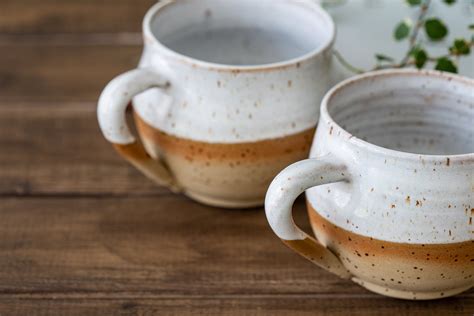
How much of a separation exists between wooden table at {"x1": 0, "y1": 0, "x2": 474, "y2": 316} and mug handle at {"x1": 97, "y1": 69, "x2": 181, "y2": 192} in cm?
7

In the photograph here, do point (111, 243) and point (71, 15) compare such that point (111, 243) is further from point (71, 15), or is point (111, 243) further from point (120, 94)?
point (71, 15)

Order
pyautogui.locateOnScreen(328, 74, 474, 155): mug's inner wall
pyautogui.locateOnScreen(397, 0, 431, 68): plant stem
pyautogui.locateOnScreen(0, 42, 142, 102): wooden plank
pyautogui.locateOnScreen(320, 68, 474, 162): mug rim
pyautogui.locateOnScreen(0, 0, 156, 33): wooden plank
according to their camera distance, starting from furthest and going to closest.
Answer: pyautogui.locateOnScreen(0, 0, 156, 33): wooden plank → pyautogui.locateOnScreen(0, 42, 142, 102): wooden plank → pyautogui.locateOnScreen(397, 0, 431, 68): plant stem → pyautogui.locateOnScreen(328, 74, 474, 155): mug's inner wall → pyautogui.locateOnScreen(320, 68, 474, 162): mug rim

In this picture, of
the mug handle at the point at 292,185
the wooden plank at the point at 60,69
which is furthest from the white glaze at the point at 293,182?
the wooden plank at the point at 60,69

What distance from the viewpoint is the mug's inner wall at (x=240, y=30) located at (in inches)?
29.8

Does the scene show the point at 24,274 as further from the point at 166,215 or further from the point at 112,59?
the point at 112,59

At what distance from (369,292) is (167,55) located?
0.25 metres

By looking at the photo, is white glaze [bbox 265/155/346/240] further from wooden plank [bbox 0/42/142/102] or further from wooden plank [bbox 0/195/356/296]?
wooden plank [bbox 0/42/142/102]

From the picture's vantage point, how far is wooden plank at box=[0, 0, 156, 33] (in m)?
1.09

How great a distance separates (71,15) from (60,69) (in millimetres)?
169

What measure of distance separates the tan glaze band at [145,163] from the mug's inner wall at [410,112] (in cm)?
17

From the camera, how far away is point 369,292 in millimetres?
626

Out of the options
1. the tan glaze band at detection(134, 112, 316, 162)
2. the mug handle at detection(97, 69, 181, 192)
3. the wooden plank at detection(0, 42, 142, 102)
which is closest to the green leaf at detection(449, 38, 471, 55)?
the tan glaze band at detection(134, 112, 316, 162)

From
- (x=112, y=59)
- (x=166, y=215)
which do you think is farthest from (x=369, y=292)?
(x=112, y=59)

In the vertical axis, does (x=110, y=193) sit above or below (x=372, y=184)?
below
